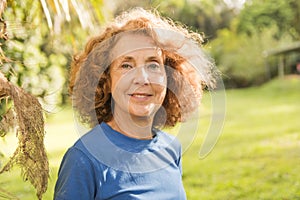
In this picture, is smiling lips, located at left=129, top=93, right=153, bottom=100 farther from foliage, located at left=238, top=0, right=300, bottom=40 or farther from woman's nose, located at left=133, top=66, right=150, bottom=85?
foliage, located at left=238, top=0, right=300, bottom=40

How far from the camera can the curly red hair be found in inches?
76.9

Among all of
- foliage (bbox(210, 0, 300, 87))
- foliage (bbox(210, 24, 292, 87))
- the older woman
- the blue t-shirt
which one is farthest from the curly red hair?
foliage (bbox(210, 24, 292, 87))

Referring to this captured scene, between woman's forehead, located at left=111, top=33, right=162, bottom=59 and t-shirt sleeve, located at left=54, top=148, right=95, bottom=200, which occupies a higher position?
woman's forehead, located at left=111, top=33, right=162, bottom=59

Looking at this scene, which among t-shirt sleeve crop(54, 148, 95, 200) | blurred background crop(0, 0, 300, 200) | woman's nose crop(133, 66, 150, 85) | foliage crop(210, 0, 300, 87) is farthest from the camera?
foliage crop(210, 0, 300, 87)

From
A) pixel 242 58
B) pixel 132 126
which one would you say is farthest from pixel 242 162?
pixel 242 58

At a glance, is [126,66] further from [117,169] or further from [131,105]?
[117,169]

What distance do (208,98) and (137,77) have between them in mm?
2578

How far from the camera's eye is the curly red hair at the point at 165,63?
1953mm

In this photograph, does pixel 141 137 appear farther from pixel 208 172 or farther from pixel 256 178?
pixel 208 172

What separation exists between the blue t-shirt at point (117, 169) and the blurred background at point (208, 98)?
0.44 metres

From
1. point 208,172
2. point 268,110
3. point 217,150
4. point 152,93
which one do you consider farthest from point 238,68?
point 152,93

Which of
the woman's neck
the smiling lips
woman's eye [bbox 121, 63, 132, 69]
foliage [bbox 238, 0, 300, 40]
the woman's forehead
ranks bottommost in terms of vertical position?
the woman's neck

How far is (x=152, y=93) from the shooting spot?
1.83 m

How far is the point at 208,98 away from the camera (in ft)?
14.2
